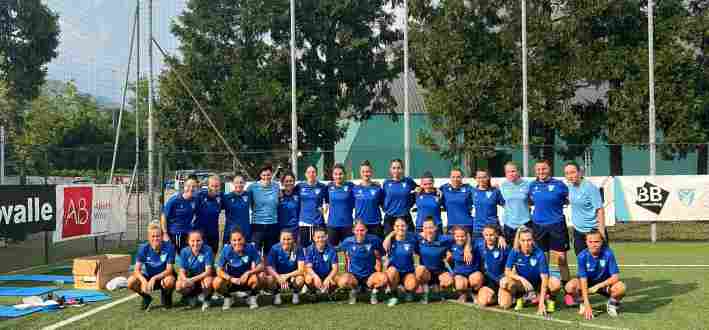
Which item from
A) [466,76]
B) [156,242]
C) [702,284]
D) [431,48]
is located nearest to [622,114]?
[466,76]

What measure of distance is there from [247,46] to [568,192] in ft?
51.5

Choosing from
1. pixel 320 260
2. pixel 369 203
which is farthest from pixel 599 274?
pixel 320 260

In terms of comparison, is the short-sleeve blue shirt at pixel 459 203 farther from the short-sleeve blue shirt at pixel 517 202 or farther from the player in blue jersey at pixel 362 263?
the player in blue jersey at pixel 362 263

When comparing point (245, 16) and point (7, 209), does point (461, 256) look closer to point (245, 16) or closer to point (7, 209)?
point (7, 209)

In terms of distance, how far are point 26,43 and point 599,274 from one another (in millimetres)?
31378

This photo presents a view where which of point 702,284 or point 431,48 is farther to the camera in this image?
point 431,48

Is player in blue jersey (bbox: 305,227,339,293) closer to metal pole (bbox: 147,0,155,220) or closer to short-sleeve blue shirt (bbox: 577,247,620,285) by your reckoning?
short-sleeve blue shirt (bbox: 577,247,620,285)

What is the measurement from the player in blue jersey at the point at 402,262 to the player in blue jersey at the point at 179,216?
2606mm

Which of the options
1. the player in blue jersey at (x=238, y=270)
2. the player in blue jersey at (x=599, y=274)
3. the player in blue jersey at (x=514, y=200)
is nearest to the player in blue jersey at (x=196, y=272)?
the player in blue jersey at (x=238, y=270)

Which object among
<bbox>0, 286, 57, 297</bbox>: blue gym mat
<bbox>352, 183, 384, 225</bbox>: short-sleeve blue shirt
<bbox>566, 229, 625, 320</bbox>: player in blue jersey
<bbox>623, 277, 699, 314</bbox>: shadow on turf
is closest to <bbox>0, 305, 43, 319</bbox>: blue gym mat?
<bbox>0, 286, 57, 297</bbox>: blue gym mat

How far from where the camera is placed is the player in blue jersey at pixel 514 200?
798 centimetres

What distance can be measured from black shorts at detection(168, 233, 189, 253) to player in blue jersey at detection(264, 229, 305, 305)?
1372 millimetres

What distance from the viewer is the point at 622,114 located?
1794 cm

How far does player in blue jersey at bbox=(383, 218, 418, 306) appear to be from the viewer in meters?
7.57
